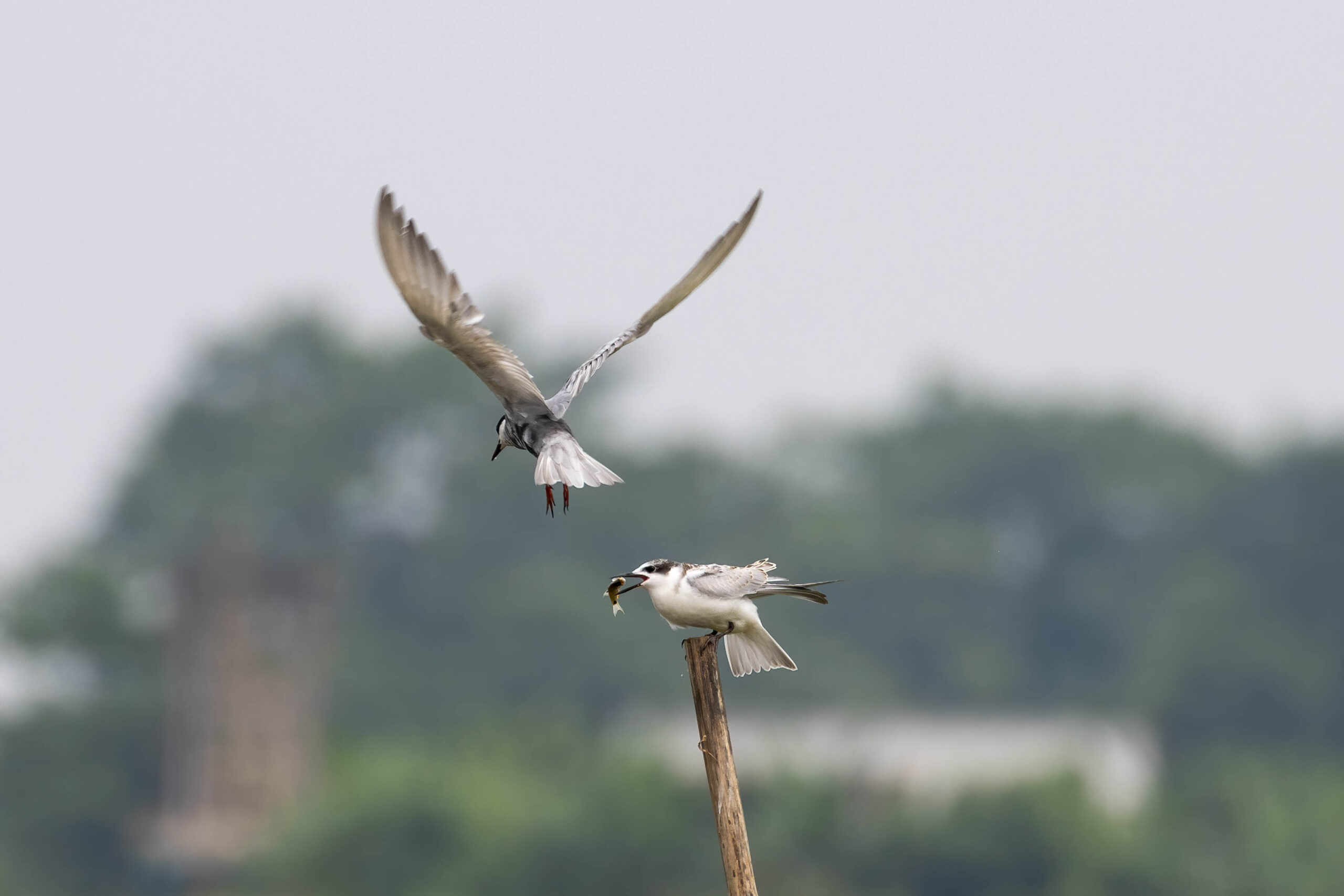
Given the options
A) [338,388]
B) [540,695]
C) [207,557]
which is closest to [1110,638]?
[540,695]

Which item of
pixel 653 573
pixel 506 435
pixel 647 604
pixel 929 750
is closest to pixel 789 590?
pixel 653 573

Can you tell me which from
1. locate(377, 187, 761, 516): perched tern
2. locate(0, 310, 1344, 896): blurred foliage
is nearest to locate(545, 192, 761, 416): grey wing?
locate(377, 187, 761, 516): perched tern

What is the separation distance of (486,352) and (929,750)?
42040 mm

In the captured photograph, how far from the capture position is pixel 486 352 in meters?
6.70

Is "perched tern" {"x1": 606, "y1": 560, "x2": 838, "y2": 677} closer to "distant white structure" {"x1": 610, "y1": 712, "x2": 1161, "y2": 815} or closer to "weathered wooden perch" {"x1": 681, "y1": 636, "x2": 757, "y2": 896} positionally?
"weathered wooden perch" {"x1": 681, "y1": 636, "x2": 757, "y2": 896}

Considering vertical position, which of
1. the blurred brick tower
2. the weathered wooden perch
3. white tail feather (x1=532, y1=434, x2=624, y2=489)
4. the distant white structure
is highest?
the blurred brick tower

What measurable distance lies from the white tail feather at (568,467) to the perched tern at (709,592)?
1.33 feet

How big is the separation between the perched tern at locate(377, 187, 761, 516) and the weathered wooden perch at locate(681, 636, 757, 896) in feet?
2.59

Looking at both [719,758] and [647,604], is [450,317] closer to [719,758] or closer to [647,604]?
[719,758]

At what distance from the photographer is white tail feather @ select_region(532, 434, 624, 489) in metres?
6.31

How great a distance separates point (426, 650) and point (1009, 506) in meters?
19.7

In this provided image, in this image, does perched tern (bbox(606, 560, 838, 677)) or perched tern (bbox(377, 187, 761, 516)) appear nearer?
perched tern (bbox(377, 187, 761, 516))

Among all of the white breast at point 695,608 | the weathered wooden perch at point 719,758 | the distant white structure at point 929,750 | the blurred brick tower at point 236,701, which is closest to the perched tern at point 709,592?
the white breast at point 695,608

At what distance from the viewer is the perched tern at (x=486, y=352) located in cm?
643
